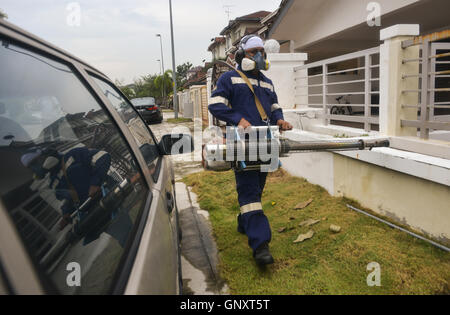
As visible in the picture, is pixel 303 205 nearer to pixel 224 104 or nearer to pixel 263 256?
pixel 263 256

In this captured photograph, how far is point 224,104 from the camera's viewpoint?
3.24 metres

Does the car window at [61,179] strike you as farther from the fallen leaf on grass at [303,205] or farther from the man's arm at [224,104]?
the fallen leaf on grass at [303,205]

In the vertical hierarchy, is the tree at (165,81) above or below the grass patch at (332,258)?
above

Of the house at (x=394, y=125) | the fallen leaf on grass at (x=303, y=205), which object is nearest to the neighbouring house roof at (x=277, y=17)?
the house at (x=394, y=125)

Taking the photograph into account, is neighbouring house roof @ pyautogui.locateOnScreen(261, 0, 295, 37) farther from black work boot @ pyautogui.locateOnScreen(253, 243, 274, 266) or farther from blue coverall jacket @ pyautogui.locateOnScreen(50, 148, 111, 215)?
blue coverall jacket @ pyautogui.locateOnScreen(50, 148, 111, 215)

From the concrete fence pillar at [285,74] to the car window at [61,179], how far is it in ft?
18.7

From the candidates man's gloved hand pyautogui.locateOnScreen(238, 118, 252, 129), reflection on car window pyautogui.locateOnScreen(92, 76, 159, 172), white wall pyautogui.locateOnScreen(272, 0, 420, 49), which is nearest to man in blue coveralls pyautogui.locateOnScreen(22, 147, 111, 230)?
reflection on car window pyautogui.locateOnScreen(92, 76, 159, 172)

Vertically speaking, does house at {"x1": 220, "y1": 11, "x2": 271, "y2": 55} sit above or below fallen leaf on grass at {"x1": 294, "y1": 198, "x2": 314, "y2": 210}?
above

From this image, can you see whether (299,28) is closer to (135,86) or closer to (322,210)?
(322,210)

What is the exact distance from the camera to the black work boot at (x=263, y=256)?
293cm

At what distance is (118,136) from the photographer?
1751 millimetres

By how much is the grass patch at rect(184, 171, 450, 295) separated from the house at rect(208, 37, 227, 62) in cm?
3979

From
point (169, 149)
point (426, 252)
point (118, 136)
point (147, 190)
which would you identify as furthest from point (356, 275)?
point (118, 136)

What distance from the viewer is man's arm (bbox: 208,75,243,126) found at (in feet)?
10.6
